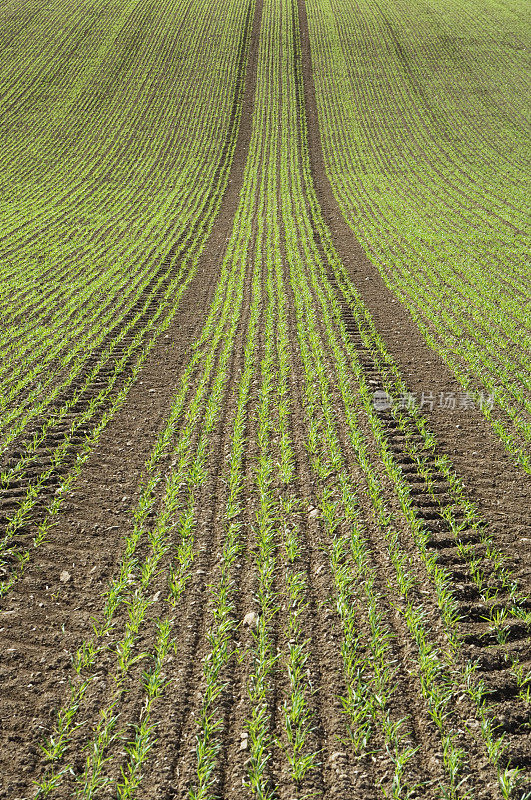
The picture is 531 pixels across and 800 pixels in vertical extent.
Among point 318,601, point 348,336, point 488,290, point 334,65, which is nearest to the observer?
point 318,601

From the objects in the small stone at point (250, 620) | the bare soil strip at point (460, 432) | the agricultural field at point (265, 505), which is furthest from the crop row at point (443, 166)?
the small stone at point (250, 620)

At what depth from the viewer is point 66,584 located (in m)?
6.09

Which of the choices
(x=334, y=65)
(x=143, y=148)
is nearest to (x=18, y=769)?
(x=143, y=148)

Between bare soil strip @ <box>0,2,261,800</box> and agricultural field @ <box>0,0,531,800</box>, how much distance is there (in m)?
0.03

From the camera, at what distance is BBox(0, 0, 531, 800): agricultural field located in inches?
174

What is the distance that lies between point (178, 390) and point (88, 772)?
7549mm

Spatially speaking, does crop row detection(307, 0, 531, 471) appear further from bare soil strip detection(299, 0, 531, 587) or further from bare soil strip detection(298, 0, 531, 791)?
bare soil strip detection(298, 0, 531, 791)

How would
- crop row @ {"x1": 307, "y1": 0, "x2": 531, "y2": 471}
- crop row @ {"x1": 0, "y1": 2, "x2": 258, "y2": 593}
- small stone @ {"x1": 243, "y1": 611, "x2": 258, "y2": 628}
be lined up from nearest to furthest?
small stone @ {"x1": 243, "y1": 611, "x2": 258, "y2": 628} → crop row @ {"x1": 0, "y1": 2, "x2": 258, "y2": 593} → crop row @ {"x1": 307, "y1": 0, "x2": 531, "y2": 471}

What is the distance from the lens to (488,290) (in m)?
16.8

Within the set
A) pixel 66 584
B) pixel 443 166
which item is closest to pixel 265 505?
pixel 66 584

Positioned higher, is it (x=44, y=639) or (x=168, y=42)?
(x=168, y=42)

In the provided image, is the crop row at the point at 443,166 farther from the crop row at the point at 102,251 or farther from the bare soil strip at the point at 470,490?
the crop row at the point at 102,251

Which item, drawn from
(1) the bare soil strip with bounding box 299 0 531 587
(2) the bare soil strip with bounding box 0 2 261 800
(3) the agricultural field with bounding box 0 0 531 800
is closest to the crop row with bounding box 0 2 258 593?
(3) the agricultural field with bounding box 0 0 531 800

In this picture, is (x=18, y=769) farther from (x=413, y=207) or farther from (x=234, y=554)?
(x=413, y=207)
